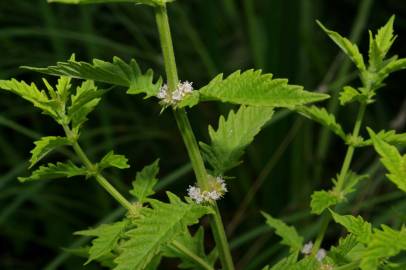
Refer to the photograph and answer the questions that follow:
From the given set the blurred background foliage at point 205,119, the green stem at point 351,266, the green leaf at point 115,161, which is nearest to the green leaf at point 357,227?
the green stem at point 351,266

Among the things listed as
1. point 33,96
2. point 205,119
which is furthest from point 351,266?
point 205,119

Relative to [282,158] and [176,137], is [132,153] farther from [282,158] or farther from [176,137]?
[282,158]

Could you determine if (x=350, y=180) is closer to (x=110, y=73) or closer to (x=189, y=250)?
(x=189, y=250)

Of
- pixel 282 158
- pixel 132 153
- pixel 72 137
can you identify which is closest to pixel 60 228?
pixel 132 153

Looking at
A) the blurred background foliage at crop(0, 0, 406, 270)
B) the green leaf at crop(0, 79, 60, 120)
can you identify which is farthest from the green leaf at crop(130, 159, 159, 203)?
the blurred background foliage at crop(0, 0, 406, 270)

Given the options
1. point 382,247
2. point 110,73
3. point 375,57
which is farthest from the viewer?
point 375,57

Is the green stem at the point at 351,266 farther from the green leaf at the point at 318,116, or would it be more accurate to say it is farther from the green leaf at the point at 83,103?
the green leaf at the point at 83,103

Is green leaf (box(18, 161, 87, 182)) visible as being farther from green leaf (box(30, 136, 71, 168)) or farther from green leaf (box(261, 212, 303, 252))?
green leaf (box(261, 212, 303, 252))
